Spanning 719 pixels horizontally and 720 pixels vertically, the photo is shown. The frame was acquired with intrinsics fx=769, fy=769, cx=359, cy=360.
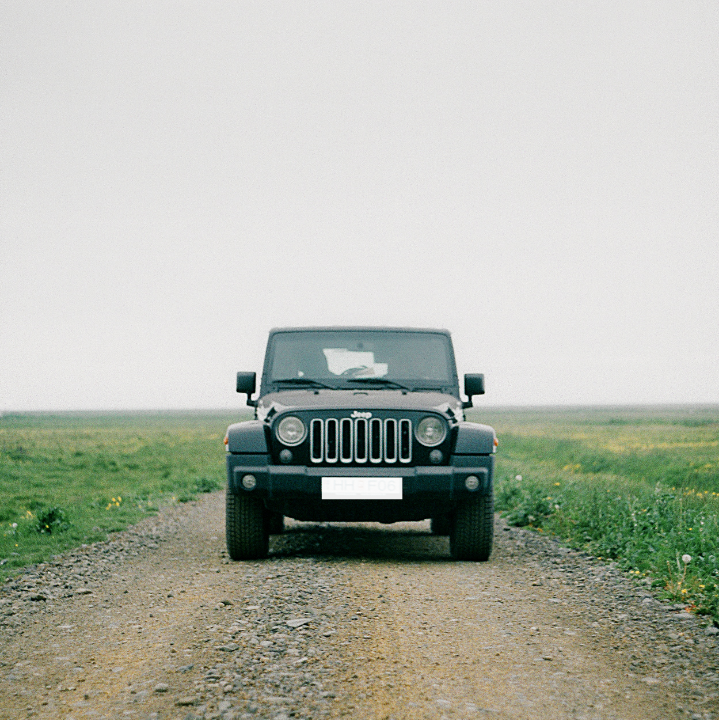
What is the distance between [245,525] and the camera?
6980 mm

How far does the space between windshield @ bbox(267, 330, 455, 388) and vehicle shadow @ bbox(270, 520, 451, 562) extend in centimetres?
170

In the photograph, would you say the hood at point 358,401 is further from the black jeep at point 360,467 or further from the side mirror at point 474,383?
the side mirror at point 474,383

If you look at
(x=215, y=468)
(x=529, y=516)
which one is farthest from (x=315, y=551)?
(x=215, y=468)

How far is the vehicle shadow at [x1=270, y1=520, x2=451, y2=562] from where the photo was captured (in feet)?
24.7

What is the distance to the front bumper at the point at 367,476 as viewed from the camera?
672 centimetres

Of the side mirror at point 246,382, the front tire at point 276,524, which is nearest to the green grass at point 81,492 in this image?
the front tire at point 276,524

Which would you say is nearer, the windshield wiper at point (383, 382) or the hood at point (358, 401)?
the hood at point (358, 401)

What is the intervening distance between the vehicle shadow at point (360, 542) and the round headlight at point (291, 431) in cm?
129

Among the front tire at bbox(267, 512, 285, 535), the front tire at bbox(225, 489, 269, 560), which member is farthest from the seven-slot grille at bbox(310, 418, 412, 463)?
the front tire at bbox(267, 512, 285, 535)

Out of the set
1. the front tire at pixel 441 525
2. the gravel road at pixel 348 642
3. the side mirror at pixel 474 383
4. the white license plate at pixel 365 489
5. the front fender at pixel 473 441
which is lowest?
the front tire at pixel 441 525

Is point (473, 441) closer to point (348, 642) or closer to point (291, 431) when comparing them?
point (291, 431)

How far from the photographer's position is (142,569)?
22.9 feet

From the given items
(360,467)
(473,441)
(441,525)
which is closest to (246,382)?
(360,467)

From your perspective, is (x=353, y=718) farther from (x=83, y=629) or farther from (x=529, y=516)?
(x=529, y=516)
